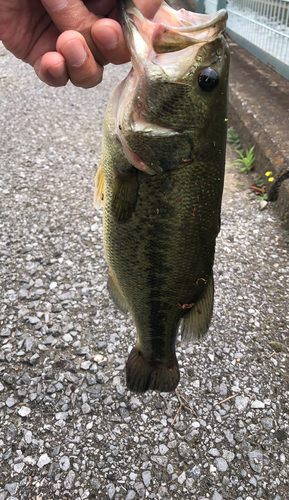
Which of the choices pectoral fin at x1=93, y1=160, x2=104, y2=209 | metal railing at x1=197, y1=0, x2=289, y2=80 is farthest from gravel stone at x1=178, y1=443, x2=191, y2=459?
metal railing at x1=197, y1=0, x2=289, y2=80

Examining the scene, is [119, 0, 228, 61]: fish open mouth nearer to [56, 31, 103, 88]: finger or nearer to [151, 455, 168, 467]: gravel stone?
[56, 31, 103, 88]: finger

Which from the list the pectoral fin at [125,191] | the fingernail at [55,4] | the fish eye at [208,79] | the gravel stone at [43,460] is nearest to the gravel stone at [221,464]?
the gravel stone at [43,460]

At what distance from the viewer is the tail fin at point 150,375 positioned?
177cm

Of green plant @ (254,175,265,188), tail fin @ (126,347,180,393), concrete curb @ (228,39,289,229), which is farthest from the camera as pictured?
green plant @ (254,175,265,188)

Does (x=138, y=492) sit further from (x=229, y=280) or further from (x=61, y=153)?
(x=61, y=153)

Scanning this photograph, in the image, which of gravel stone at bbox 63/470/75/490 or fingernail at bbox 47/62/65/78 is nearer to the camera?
fingernail at bbox 47/62/65/78

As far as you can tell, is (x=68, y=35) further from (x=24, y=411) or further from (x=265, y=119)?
(x=265, y=119)

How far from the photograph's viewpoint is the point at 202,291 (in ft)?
5.28

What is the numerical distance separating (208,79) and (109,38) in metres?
0.38

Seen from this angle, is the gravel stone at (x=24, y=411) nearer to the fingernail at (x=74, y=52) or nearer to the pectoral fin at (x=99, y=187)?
the pectoral fin at (x=99, y=187)

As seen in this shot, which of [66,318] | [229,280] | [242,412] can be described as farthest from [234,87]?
[242,412]

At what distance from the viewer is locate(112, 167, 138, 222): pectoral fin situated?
1.43m

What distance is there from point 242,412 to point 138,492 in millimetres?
774

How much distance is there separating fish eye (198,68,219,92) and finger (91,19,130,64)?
31 cm
